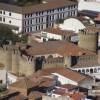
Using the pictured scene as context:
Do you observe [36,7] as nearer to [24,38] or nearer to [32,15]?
[32,15]

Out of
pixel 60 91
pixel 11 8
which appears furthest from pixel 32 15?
pixel 60 91

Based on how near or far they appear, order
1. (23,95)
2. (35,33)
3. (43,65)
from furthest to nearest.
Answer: (35,33) < (43,65) < (23,95)

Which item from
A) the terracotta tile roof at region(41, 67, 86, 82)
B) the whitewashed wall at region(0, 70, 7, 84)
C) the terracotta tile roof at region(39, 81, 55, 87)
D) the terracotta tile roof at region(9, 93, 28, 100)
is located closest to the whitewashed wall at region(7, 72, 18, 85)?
the whitewashed wall at region(0, 70, 7, 84)

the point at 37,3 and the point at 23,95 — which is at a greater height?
the point at 37,3

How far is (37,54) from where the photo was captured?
83.4 meters

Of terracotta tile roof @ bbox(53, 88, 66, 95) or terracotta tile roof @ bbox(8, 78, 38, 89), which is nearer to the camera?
terracotta tile roof @ bbox(53, 88, 66, 95)

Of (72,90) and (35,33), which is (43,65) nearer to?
(72,90)

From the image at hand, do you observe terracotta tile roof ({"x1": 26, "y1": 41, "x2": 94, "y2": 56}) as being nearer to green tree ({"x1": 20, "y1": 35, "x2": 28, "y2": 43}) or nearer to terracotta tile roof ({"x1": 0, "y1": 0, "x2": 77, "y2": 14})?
green tree ({"x1": 20, "y1": 35, "x2": 28, "y2": 43})

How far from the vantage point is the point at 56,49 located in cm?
8450

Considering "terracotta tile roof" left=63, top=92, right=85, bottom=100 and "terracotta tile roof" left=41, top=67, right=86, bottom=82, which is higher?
"terracotta tile roof" left=41, top=67, right=86, bottom=82

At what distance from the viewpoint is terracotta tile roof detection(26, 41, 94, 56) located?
83.6 metres

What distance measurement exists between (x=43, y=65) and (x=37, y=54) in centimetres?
305

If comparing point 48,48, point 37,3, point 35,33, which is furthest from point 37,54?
point 37,3

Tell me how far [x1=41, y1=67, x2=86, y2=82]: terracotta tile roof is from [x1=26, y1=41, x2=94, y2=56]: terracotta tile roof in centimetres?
381
